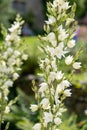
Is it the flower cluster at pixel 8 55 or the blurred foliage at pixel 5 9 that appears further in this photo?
the blurred foliage at pixel 5 9

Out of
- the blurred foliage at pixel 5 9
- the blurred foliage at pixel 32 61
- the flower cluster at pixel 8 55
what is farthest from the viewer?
the blurred foliage at pixel 5 9

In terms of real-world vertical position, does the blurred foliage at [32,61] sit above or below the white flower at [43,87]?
above

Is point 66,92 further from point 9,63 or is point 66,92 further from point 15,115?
point 15,115

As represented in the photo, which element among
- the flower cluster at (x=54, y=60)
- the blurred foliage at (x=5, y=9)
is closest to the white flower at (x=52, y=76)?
the flower cluster at (x=54, y=60)

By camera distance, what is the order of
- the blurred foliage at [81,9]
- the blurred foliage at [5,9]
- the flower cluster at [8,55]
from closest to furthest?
the flower cluster at [8,55]
the blurred foliage at [5,9]
the blurred foliage at [81,9]

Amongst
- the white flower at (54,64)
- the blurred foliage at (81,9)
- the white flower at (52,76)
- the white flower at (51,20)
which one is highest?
the blurred foliage at (81,9)

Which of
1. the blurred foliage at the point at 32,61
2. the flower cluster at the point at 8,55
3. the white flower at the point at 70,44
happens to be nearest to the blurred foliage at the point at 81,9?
the blurred foliage at the point at 32,61

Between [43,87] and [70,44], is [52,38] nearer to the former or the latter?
[70,44]

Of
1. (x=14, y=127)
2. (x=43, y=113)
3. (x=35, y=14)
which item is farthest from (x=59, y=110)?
(x=35, y=14)

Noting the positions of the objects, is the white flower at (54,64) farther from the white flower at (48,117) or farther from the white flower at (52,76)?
the white flower at (48,117)
